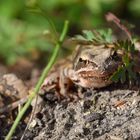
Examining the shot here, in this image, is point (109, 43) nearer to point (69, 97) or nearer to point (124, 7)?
point (69, 97)

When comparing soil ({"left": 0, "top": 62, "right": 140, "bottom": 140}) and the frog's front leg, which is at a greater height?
the frog's front leg

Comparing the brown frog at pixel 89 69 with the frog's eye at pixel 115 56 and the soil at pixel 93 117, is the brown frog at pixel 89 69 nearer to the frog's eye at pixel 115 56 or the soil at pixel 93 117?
the frog's eye at pixel 115 56

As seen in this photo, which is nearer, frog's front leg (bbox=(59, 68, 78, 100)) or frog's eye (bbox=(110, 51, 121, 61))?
frog's eye (bbox=(110, 51, 121, 61))

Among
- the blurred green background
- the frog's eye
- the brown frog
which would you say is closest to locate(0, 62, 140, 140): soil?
the brown frog

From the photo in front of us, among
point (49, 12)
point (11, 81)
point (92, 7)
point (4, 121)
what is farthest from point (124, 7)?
point (4, 121)

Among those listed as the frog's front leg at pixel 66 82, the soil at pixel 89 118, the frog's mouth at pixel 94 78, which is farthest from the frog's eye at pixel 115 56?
the frog's front leg at pixel 66 82

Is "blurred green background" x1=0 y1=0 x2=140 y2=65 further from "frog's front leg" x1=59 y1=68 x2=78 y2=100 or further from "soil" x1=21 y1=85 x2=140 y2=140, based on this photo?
"soil" x1=21 y1=85 x2=140 y2=140
